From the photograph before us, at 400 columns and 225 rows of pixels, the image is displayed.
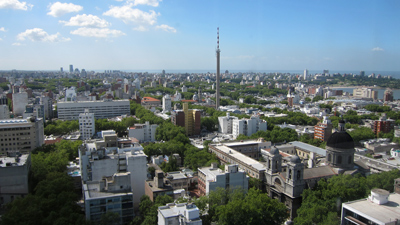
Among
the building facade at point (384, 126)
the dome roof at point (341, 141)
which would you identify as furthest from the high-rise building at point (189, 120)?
the building facade at point (384, 126)

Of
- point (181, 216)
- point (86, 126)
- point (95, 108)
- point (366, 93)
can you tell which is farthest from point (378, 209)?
point (366, 93)

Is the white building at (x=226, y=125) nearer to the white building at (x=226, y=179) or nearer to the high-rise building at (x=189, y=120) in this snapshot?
the high-rise building at (x=189, y=120)

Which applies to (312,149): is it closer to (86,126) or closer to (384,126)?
(384,126)

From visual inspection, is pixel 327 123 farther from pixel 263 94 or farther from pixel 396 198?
pixel 263 94

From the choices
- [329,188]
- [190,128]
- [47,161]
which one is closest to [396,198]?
[329,188]

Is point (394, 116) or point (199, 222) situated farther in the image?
point (394, 116)

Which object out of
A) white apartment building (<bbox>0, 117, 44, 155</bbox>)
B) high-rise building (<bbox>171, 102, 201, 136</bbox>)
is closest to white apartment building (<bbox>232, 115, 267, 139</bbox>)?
high-rise building (<bbox>171, 102, 201, 136</bbox>)
